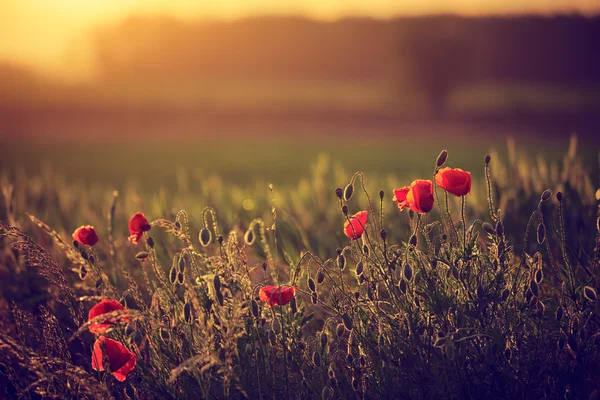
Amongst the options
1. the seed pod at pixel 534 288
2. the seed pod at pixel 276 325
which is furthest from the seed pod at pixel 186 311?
the seed pod at pixel 534 288

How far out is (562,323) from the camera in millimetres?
1888

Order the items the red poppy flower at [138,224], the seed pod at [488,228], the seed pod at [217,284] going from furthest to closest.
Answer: the red poppy flower at [138,224]
the seed pod at [488,228]
the seed pod at [217,284]

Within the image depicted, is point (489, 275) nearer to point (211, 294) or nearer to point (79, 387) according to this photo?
point (211, 294)

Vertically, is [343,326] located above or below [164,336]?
above

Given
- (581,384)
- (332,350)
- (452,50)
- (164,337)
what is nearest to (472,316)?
(581,384)

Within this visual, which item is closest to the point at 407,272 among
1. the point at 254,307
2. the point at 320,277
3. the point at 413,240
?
the point at 413,240

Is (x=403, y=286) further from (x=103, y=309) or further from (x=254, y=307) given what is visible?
(x=103, y=309)

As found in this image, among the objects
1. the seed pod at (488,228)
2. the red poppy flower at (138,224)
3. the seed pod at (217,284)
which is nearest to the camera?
the seed pod at (217,284)

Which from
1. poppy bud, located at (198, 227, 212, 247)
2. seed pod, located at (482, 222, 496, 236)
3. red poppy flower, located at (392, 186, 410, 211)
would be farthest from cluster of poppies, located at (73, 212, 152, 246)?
seed pod, located at (482, 222, 496, 236)

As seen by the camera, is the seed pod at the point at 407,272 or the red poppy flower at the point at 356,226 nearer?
the seed pod at the point at 407,272

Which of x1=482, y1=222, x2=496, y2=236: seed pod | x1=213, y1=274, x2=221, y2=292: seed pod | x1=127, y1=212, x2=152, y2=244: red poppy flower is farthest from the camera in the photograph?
x1=127, y1=212, x2=152, y2=244: red poppy flower

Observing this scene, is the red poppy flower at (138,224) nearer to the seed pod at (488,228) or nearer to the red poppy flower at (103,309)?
the red poppy flower at (103,309)

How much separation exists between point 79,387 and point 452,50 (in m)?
23.1

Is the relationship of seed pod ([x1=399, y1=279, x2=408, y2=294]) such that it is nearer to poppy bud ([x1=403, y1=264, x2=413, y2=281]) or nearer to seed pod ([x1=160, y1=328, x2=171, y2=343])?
poppy bud ([x1=403, y1=264, x2=413, y2=281])
